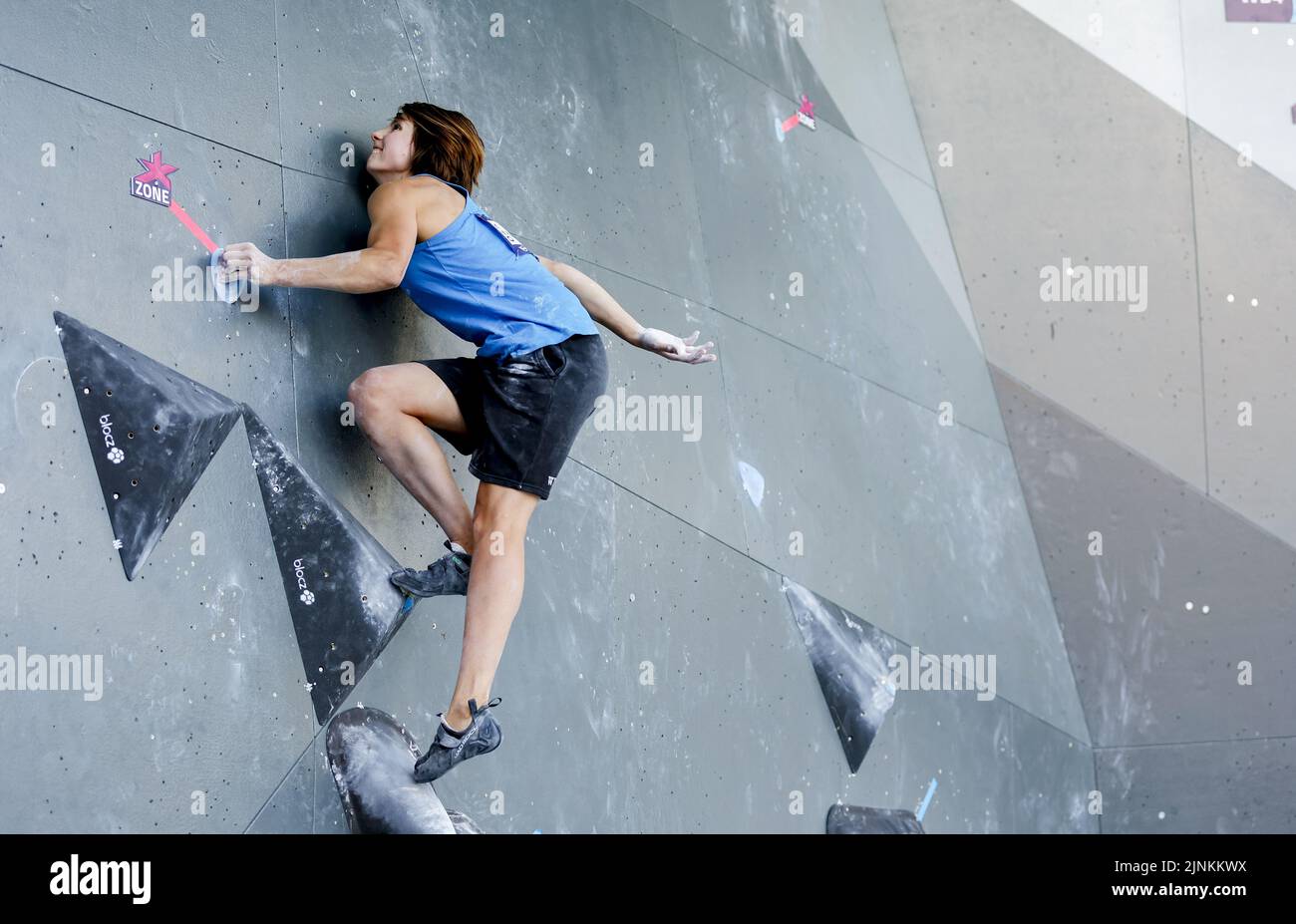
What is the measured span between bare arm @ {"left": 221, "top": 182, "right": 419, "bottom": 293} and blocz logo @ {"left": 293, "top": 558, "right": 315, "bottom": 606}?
55cm

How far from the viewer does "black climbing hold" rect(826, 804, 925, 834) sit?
444 centimetres

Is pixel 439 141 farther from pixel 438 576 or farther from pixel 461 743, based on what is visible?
pixel 461 743

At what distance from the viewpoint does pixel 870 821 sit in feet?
15.0

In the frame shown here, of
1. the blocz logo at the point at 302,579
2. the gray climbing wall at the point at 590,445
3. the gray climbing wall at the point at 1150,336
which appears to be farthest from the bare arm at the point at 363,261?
the gray climbing wall at the point at 1150,336

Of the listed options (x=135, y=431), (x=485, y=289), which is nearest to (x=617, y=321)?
(x=485, y=289)

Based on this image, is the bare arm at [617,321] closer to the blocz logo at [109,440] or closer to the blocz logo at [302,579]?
the blocz logo at [302,579]

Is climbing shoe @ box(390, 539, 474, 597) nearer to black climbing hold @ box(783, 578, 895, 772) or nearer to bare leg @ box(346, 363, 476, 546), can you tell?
bare leg @ box(346, 363, 476, 546)

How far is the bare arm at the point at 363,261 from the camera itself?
2.63 metres

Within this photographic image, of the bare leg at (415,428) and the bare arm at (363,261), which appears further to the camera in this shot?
the bare leg at (415,428)

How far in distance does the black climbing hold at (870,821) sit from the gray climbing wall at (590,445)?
0.06m

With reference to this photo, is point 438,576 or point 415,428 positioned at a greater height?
point 415,428

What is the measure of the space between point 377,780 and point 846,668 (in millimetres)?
2181

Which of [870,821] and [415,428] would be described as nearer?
[415,428]

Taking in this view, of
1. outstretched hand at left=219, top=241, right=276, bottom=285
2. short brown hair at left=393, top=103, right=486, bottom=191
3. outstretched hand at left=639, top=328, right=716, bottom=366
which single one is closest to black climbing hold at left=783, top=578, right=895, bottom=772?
outstretched hand at left=639, top=328, right=716, bottom=366
